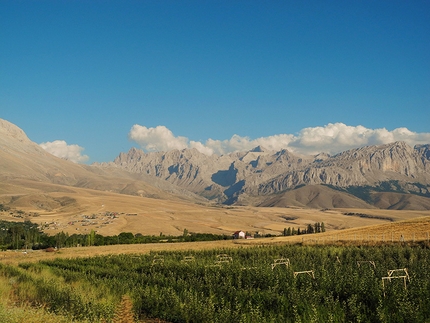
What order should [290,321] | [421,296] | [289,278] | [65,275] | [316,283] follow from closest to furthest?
[290,321]
[421,296]
[316,283]
[289,278]
[65,275]

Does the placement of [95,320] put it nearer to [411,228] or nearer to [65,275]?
[65,275]

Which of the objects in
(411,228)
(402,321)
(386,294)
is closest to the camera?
(402,321)

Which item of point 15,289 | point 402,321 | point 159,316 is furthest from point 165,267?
point 402,321

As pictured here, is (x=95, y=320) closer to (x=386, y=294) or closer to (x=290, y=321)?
(x=290, y=321)

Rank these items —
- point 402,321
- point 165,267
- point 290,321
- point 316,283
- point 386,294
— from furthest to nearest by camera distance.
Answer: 1. point 165,267
2. point 316,283
3. point 386,294
4. point 290,321
5. point 402,321

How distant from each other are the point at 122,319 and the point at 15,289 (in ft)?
58.8

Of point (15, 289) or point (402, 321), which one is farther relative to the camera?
point (15, 289)

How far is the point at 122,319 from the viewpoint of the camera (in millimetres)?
13164

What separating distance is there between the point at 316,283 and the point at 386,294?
4507 millimetres

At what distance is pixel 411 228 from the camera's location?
252 feet

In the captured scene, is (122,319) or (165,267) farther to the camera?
(165,267)

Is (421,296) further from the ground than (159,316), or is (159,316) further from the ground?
(421,296)

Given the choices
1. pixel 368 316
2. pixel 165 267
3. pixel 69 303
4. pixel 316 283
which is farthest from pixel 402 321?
pixel 165 267

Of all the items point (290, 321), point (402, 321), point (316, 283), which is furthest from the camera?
point (316, 283)
